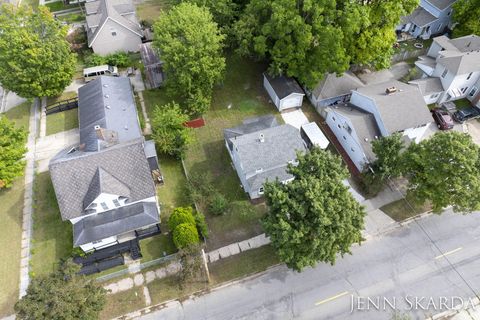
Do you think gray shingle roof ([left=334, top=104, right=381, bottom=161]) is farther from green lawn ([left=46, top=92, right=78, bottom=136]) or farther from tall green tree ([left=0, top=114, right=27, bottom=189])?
tall green tree ([left=0, top=114, right=27, bottom=189])

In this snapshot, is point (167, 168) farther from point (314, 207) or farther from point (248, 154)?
point (314, 207)

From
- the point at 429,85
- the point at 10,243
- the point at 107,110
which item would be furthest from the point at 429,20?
the point at 10,243

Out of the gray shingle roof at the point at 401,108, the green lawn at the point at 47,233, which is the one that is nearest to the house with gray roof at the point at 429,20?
the gray shingle roof at the point at 401,108

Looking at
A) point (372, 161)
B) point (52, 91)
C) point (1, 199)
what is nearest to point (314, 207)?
point (372, 161)

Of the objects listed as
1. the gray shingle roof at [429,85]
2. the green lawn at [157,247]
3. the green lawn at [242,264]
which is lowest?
the green lawn at [157,247]

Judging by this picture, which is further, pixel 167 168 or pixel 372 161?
pixel 167 168

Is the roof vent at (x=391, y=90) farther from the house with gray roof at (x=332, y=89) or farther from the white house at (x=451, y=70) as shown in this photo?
the white house at (x=451, y=70)

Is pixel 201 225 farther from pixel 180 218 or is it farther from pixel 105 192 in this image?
pixel 105 192
